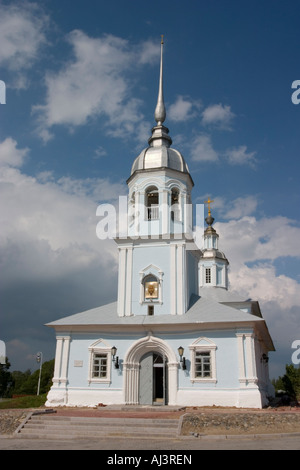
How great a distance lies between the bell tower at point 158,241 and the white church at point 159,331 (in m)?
0.05

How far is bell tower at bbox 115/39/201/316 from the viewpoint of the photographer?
22.0 meters

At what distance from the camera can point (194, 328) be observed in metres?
20.3

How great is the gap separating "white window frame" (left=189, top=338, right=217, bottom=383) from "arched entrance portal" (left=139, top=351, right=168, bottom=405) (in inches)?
54.8

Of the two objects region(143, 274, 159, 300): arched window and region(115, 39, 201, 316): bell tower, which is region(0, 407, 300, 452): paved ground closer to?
region(115, 39, 201, 316): bell tower

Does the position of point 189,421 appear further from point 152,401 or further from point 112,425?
point 152,401

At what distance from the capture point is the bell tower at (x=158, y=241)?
72.1 ft

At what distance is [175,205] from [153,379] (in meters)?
9.36

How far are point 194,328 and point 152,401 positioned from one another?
405cm

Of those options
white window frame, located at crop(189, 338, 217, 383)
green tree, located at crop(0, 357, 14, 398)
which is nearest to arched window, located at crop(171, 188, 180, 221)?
white window frame, located at crop(189, 338, 217, 383)

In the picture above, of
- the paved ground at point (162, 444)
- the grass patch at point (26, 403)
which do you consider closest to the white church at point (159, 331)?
the grass patch at point (26, 403)

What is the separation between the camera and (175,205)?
23.9 metres

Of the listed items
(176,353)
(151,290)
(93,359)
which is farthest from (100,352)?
(151,290)

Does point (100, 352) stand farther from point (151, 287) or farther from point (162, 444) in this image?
point (162, 444)

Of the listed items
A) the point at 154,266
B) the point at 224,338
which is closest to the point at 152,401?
the point at 224,338
